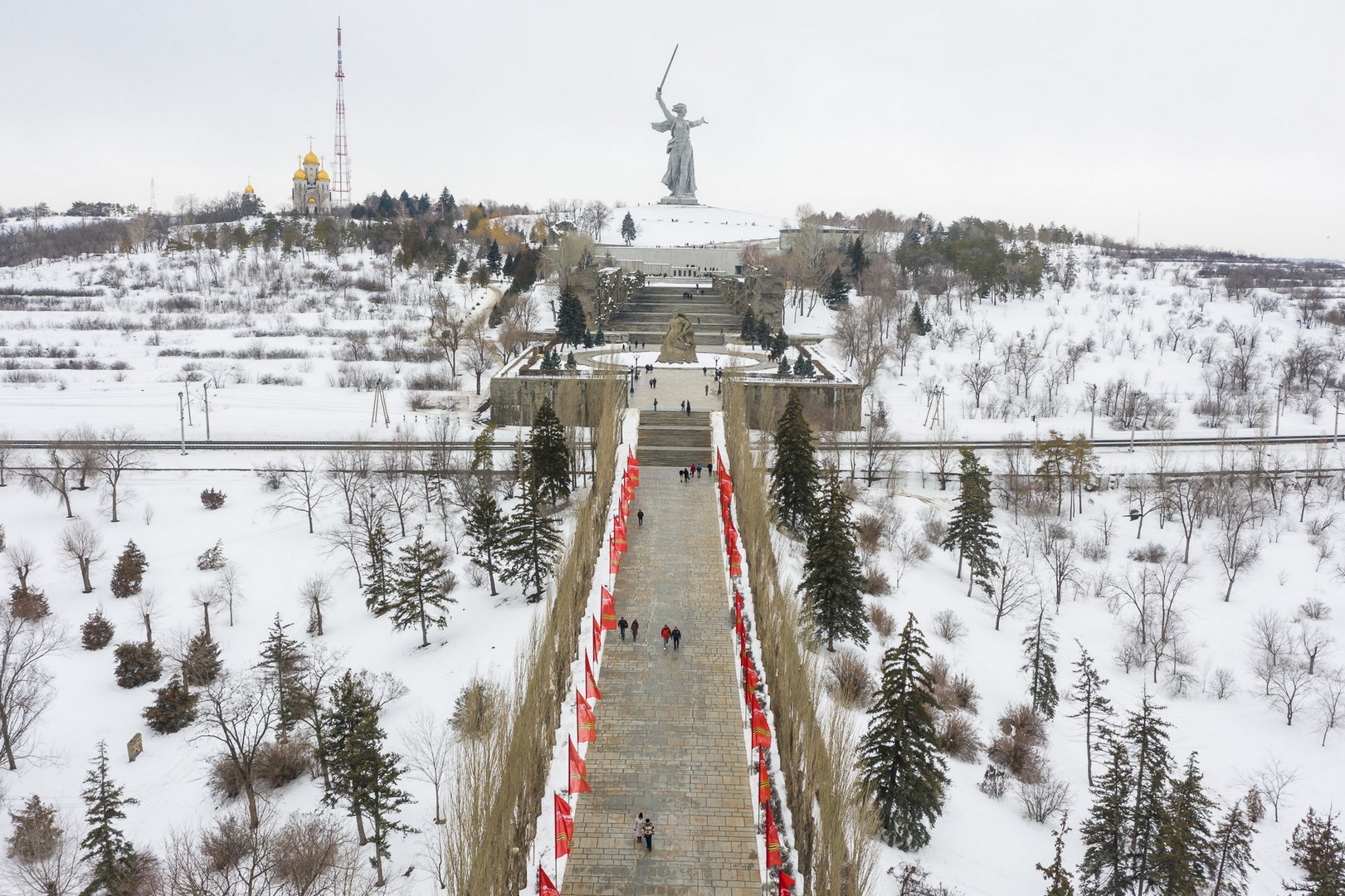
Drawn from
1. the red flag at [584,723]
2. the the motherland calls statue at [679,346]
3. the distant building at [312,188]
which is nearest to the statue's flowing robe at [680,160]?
the distant building at [312,188]

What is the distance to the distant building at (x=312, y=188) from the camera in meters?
90.0

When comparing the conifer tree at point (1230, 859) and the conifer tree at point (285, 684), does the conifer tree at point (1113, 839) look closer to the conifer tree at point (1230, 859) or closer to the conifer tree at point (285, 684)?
the conifer tree at point (1230, 859)

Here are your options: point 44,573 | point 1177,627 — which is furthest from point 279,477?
point 1177,627

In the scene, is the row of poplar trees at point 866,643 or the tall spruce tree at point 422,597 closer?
the row of poplar trees at point 866,643

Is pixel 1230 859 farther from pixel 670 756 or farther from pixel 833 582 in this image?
pixel 670 756

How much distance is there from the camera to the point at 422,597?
2370 cm

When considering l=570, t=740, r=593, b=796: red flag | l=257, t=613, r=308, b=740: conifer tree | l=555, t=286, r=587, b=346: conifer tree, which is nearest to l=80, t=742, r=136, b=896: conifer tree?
l=257, t=613, r=308, b=740: conifer tree

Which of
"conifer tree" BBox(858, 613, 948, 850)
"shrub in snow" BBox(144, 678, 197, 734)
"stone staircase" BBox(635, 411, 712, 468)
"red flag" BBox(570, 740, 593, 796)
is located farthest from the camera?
"stone staircase" BBox(635, 411, 712, 468)

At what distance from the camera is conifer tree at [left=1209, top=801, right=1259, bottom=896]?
15.0 m

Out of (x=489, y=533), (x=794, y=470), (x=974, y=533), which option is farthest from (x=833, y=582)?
(x=489, y=533)

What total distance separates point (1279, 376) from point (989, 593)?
36228 millimetres

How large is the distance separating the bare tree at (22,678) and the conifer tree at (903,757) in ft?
60.3

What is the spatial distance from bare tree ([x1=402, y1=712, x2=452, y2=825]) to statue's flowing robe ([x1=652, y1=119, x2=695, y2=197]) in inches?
2683

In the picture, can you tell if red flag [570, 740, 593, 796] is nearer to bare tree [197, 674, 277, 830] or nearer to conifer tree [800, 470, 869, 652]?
bare tree [197, 674, 277, 830]
